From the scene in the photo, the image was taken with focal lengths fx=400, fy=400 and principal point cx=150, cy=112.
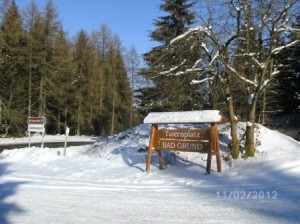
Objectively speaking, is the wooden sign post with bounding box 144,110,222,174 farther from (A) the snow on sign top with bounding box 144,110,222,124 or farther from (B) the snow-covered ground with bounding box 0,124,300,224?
(B) the snow-covered ground with bounding box 0,124,300,224

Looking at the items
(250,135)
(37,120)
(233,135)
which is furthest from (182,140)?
(37,120)

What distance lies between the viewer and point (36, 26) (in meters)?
41.7

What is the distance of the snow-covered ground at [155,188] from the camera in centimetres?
658

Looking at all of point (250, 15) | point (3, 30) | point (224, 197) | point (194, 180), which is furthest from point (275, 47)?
point (3, 30)

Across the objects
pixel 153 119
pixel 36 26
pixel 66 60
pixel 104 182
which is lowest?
pixel 104 182

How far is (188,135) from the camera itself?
12031 millimetres

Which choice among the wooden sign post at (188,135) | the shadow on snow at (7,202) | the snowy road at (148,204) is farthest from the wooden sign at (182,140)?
the shadow on snow at (7,202)

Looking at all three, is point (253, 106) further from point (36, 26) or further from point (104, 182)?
point (36, 26)

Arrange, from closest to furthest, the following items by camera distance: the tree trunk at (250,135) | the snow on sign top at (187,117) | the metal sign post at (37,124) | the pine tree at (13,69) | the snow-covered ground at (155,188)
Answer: the snow-covered ground at (155,188) < the snow on sign top at (187,117) < the tree trunk at (250,135) < the metal sign post at (37,124) < the pine tree at (13,69)

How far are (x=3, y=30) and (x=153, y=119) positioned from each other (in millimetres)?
32000
